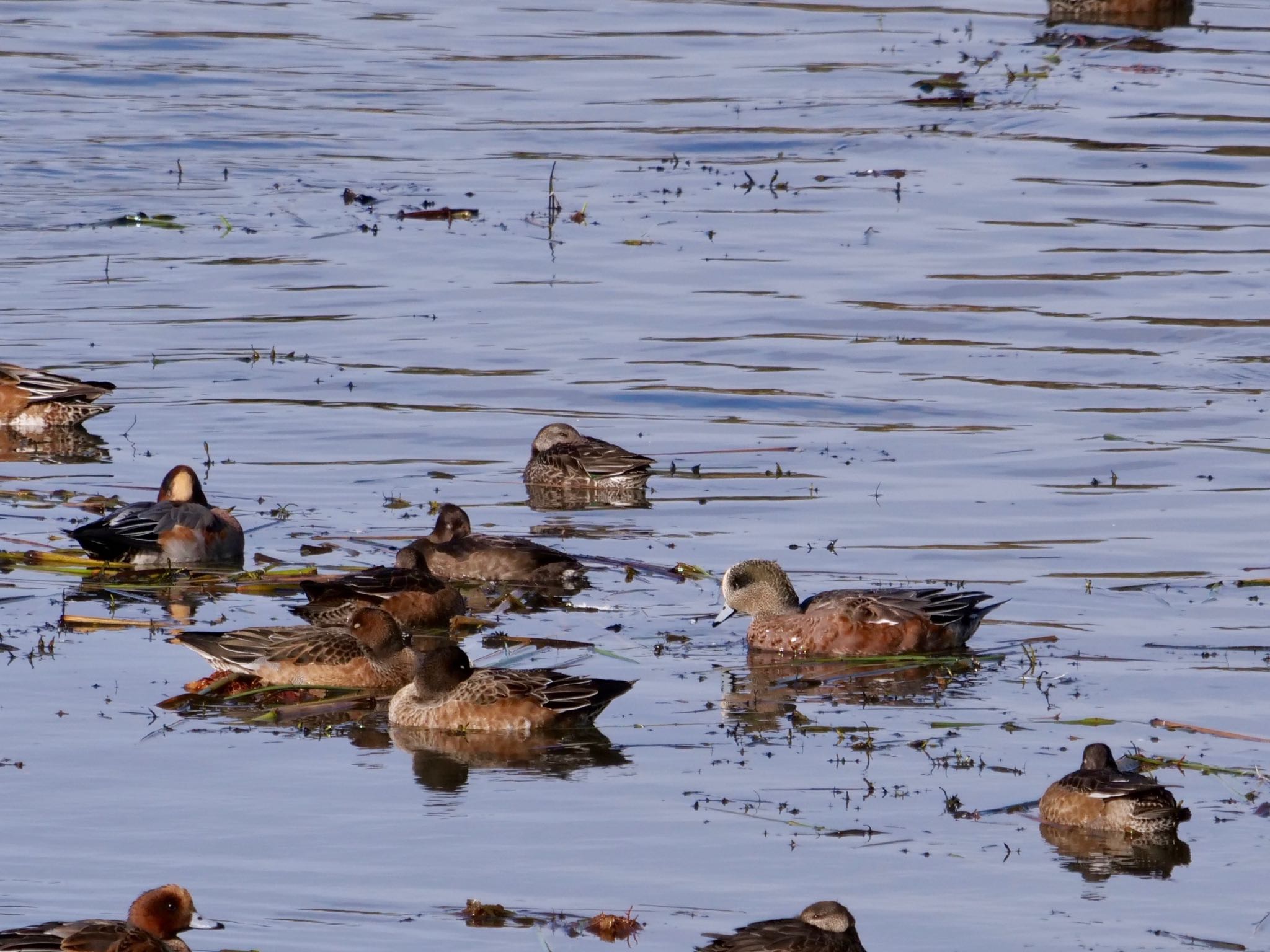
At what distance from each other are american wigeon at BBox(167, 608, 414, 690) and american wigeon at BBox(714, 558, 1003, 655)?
5.69 ft

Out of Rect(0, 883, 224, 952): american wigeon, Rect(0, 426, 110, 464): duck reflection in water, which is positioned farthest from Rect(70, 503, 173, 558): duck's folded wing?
Rect(0, 883, 224, 952): american wigeon

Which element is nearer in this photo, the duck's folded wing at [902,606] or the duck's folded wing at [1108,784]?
the duck's folded wing at [1108,784]

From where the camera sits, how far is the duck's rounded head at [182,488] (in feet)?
41.9

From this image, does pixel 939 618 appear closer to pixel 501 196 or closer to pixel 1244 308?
pixel 1244 308

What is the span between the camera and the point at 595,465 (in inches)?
580

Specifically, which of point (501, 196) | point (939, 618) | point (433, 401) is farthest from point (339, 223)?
point (939, 618)

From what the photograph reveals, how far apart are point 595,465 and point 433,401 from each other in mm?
2717

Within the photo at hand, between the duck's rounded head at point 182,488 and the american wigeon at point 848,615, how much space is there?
3.21 m

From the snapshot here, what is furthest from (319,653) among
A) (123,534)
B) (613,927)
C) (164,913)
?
(164,913)

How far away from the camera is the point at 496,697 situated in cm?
1009

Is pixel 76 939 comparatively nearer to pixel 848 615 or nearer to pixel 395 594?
pixel 395 594

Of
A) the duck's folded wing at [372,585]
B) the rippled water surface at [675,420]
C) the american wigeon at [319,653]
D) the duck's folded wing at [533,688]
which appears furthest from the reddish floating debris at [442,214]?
the duck's folded wing at [533,688]

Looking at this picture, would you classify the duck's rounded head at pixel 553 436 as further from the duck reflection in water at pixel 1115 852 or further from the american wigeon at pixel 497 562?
the duck reflection in water at pixel 1115 852

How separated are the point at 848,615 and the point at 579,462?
13.0ft
